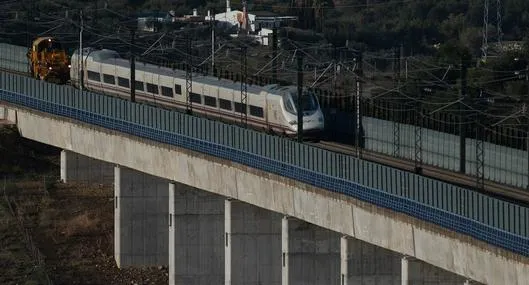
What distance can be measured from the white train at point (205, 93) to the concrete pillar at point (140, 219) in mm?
4500

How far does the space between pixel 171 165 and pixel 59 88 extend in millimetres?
11835

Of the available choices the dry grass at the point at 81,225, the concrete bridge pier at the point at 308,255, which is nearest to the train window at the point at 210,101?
Result: the dry grass at the point at 81,225

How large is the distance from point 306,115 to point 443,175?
34.7 feet

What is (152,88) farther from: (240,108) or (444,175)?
(444,175)

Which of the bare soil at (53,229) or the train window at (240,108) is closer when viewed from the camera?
the bare soil at (53,229)

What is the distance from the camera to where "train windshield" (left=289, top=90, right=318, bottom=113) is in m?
72.2

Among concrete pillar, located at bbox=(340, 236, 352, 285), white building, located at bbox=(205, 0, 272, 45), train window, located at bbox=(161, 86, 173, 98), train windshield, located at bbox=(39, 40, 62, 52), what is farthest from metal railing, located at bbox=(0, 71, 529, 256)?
white building, located at bbox=(205, 0, 272, 45)

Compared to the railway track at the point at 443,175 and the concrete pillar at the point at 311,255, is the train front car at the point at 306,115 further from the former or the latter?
the concrete pillar at the point at 311,255

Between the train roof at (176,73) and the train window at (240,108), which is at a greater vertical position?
the train roof at (176,73)

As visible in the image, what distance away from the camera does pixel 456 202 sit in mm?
50906

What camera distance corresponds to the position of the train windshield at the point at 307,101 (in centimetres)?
7219

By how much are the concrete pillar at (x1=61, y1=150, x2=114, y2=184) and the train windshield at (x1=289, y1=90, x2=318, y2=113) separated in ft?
45.4

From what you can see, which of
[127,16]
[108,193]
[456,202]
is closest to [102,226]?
[108,193]

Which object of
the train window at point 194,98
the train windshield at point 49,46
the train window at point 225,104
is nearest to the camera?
the train window at point 225,104
